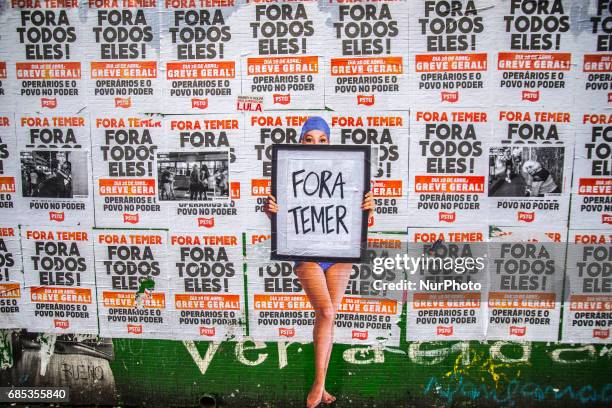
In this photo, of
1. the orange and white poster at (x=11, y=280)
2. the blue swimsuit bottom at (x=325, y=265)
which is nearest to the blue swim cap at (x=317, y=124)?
the blue swimsuit bottom at (x=325, y=265)

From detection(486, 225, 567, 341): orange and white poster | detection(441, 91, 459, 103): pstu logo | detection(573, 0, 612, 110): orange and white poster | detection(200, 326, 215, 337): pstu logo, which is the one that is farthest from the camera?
detection(200, 326, 215, 337): pstu logo

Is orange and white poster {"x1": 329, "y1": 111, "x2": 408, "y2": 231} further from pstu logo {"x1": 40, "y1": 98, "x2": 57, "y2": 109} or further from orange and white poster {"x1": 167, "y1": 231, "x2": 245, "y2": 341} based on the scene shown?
pstu logo {"x1": 40, "y1": 98, "x2": 57, "y2": 109}

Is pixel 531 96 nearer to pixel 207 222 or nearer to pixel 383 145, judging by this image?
pixel 383 145

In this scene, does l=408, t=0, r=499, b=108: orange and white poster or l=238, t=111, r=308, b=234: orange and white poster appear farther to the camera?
l=238, t=111, r=308, b=234: orange and white poster

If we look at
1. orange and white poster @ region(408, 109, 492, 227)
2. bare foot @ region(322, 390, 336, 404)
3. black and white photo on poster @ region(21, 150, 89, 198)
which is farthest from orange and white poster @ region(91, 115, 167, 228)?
orange and white poster @ region(408, 109, 492, 227)

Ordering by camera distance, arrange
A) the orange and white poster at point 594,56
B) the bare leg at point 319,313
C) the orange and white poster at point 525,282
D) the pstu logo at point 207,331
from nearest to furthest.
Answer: the orange and white poster at point 594,56 < the orange and white poster at point 525,282 < the bare leg at point 319,313 < the pstu logo at point 207,331

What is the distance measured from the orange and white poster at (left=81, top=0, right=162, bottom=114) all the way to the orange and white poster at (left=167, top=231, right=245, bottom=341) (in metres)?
1.21

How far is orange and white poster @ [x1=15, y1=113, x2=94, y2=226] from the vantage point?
Result: 339cm

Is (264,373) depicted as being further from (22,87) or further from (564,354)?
(22,87)

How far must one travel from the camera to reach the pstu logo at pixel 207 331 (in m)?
3.53

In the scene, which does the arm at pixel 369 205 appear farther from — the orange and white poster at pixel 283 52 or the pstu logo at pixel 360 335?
the pstu logo at pixel 360 335

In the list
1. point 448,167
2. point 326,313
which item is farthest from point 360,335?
point 448,167

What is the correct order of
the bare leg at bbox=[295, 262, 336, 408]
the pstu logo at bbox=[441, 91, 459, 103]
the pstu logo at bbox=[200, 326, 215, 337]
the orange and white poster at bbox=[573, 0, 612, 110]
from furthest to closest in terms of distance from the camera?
the pstu logo at bbox=[200, 326, 215, 337] < the bare leg at bbox=[295, 262, 336, 408] < the pstu logo at bbox=[441, 91, 459, 103] < the orange and white poster at bbox=[573, 0, 612, 110]
